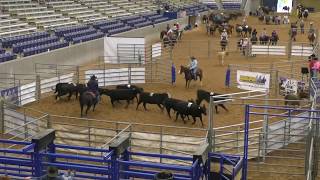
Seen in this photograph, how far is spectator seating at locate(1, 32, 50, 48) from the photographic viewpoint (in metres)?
24.7

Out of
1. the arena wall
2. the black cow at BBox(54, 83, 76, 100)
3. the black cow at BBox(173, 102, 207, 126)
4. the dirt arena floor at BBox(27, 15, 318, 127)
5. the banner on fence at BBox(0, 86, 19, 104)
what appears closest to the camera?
the black cow at BBox(173, 102, 207, 126)

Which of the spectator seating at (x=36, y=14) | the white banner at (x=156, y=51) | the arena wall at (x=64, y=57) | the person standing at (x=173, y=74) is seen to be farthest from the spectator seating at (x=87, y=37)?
the person standing at (x=173, y=74)

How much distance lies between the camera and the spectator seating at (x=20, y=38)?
24.7 meters

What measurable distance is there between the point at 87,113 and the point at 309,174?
960 centimetres

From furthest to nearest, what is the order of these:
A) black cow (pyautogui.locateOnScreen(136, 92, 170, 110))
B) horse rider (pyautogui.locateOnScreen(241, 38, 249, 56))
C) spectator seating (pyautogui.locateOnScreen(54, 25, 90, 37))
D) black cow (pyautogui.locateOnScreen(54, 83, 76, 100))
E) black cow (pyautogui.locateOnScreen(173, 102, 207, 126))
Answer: horse rider (pyautogui.locateOnScreen(241, 38, 249, 56)), spectator seating (pyautogui.locateOnScreen(54, 25, 90, 37)), black cow (pyautogui.locateOnScreen(54, 83, 76, 100)), black cow (pyautogui.locateOnScreen(136, 92, 170, 110)), black cow (pyautogui.locateOnScreen(173, 102, 207, 126))

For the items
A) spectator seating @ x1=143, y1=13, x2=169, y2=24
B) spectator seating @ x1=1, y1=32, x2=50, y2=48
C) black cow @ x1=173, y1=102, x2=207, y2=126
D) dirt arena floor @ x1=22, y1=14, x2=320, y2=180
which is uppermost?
spectator seating @ x1=143, y1=13, x2=169, y2=24

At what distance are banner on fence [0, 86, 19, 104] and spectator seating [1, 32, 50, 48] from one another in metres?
6.34

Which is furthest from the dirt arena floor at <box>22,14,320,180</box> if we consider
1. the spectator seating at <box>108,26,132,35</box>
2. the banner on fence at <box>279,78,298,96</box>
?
the spectator seating at <box>108,26,132,35</box>

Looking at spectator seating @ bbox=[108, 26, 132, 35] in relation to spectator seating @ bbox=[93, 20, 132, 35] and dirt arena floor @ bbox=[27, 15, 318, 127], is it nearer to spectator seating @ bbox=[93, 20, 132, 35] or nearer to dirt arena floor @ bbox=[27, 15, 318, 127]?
spectator seating @ bbox=[93, 20, 132, 35]

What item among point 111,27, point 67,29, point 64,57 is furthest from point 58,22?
point 64,57

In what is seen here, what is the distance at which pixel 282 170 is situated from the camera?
1327cm

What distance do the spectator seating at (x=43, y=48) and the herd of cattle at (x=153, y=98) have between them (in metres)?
4.03

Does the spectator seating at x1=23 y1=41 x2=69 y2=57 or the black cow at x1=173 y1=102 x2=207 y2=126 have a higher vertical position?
the spectator seating at x1=23 y1=41 x2=69 y2=57

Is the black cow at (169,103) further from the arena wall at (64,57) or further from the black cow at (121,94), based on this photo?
the arena wall at (64,57)
